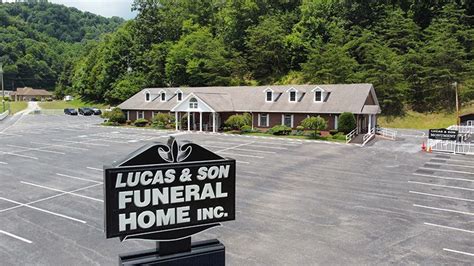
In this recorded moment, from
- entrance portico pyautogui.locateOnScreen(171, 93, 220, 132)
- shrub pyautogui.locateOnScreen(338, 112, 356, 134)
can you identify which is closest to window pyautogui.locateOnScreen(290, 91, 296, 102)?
shrub pyautogui.locateOnScreen(338, 112, 356, 134)

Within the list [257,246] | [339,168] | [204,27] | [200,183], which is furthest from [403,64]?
[200,183]

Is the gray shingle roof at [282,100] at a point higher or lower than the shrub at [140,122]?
higher

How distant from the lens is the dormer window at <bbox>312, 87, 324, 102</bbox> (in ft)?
144

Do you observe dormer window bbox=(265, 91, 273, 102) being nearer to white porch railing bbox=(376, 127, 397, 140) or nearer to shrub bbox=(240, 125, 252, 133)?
shrub bbox=(240, 125, 252, 133)

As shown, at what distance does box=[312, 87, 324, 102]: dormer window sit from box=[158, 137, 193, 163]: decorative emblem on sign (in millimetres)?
39078

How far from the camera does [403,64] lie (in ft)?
187

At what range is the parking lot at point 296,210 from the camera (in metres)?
11.2

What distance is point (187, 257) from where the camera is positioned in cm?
632

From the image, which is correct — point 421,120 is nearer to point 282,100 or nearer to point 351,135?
point 351,135

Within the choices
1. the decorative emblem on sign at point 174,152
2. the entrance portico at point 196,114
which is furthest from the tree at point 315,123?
the decorative emblem on sign at point 174,152

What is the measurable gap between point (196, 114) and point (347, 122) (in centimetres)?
1930

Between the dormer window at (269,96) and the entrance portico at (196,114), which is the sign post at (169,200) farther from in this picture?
the dormer window at (269,96)

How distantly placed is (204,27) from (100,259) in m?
80.6

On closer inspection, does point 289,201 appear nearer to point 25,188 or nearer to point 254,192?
point 254,192
